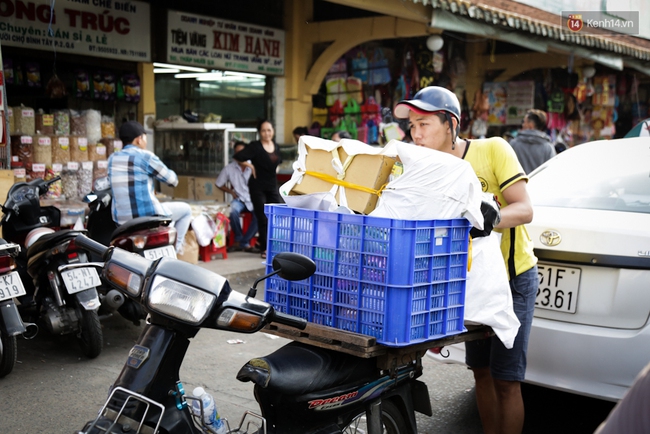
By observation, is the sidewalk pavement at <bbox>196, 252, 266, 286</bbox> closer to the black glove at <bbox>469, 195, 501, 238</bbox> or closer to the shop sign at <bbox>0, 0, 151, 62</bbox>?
the shop sign at <bbox>0, 0, 151, 62</bbox>

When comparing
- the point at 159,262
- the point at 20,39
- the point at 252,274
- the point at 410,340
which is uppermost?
the point at 20,39

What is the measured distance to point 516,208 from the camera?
3.14m

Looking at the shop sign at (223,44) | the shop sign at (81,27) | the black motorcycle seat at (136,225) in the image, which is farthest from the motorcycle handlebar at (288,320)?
the shop sign at (223,44)

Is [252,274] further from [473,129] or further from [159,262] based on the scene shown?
[473,129]

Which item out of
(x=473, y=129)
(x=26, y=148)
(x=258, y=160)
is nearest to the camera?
(x=26, y=148)

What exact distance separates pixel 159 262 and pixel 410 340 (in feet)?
3.21

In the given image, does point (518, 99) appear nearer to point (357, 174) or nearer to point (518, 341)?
point (518, 341)

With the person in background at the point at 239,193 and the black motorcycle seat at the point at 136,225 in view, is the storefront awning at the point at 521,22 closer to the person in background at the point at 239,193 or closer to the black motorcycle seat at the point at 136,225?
the person in background at the point at 239,193

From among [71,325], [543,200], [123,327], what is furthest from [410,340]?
[123,327]

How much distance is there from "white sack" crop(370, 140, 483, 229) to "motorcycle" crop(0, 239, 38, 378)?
300 cm

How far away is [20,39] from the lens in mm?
8055

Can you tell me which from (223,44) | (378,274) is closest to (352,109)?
(223,44)

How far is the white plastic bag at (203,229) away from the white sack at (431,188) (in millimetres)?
5829

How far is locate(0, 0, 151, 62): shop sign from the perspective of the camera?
8016 mm
